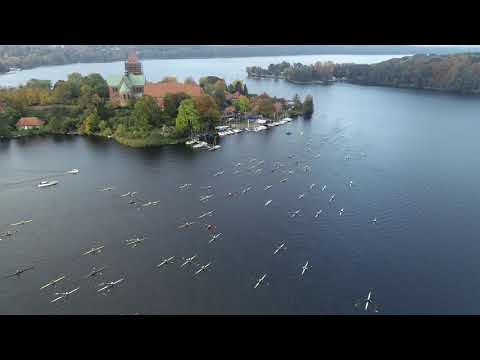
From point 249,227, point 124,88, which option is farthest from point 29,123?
point 249,227

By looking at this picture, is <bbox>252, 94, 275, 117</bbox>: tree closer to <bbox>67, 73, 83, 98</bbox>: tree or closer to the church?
the church

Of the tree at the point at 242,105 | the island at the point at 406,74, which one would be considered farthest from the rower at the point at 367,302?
the island at the point at 406,74

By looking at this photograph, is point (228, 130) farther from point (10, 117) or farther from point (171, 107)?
point (10, 117)

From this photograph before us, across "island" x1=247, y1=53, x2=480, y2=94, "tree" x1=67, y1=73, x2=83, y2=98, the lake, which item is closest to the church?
"tree" x1=67, y1=73, x2=83, y2=98

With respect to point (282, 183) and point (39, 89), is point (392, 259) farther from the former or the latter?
point (39, 89)

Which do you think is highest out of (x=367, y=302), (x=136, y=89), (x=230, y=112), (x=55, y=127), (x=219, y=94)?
(x=136, y=89)

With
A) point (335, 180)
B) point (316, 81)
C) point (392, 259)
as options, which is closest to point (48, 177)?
point (335, 180)
